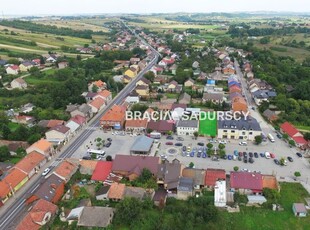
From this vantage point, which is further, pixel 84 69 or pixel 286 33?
pixel 286 33

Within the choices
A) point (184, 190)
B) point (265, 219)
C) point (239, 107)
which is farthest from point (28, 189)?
point (239, 107)

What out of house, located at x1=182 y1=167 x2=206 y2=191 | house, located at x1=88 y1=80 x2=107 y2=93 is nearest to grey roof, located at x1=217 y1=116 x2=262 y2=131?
house, located at x1=182 y1=167 x2=206 y2=191

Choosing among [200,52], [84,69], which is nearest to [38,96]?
[84,69]

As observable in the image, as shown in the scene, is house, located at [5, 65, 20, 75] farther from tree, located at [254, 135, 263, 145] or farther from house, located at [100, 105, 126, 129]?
tree, located at [254, 135, 263, 145]

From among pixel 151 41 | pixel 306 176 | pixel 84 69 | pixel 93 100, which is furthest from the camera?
pixel 151 41

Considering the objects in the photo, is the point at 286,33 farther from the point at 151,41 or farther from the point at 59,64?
the point at 59,64

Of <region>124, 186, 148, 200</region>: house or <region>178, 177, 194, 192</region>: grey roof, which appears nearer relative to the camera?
<region>124, 186, 148, 200</region>: house

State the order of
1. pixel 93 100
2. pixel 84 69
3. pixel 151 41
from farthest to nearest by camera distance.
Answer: pixel 151 41 → pixel 84 69 → pixel 93 100
